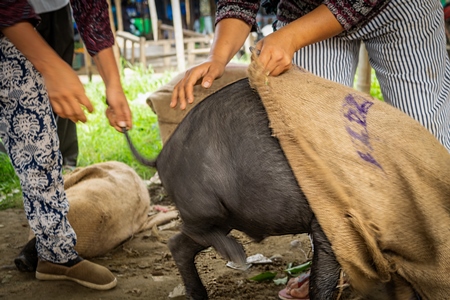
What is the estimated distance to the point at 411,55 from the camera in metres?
2.80

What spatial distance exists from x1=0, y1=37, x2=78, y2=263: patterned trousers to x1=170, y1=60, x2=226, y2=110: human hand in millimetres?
797

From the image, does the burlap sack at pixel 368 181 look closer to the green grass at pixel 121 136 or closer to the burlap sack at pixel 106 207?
the burlap sack at pixel 106 207

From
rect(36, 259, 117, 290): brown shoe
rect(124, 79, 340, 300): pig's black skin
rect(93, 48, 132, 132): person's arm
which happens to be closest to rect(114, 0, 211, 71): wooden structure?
rect(36, 259, 117, 290): brown shoe

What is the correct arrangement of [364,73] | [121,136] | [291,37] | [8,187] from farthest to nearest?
[121,136] < [364,73] < [8,187] < [291,37]

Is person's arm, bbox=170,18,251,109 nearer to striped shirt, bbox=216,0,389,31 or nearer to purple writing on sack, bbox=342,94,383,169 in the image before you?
striped shirt, bbox=216,0,389,31

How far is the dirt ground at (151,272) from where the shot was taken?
3262 mm

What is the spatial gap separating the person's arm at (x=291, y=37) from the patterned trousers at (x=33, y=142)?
1.16 meters

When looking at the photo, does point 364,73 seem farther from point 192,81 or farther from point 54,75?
point 54,75

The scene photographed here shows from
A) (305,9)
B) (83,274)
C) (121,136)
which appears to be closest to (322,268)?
(305,9)

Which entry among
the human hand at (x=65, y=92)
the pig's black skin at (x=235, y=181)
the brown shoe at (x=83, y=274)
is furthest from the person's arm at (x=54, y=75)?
the brown shoe at (x=83, y=274)

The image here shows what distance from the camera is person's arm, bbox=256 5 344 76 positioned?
95.3 inches

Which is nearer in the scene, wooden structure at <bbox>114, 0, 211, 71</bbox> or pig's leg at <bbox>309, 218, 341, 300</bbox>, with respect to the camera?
pig's leg at <bbox>309, 218, 341, 300</bbox>

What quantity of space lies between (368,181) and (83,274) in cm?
177

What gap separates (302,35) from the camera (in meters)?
2.48
